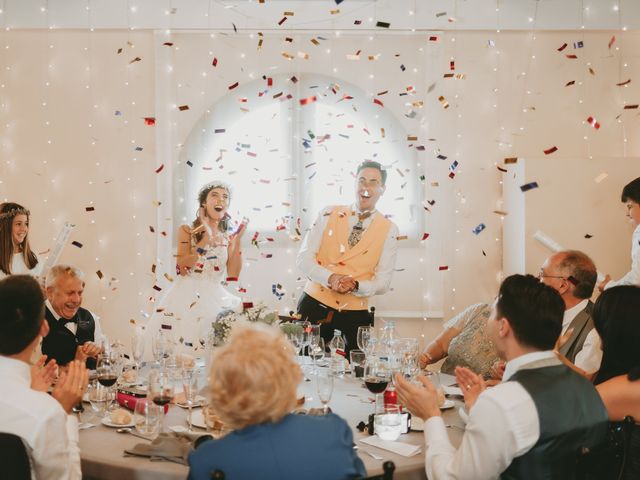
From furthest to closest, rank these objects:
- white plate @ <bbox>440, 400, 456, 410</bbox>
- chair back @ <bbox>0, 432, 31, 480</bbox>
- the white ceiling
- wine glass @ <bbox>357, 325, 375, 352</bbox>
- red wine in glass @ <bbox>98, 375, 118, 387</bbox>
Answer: the white ceiling, wine glass @ <bbox>357, 325, 375, 352</bbox>, white plate @ <bbox>440, 400, 456, 410</bbox>, red wine in glass @ <bbox>98, 375, 118, 387</bbox>, chair back @ <bbox>0, 432, 31, 480</bbox>

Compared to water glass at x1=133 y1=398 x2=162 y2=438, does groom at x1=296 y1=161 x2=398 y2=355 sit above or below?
above

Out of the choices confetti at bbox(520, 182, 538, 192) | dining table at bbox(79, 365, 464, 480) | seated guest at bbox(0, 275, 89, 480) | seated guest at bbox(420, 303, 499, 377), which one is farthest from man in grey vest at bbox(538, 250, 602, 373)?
seated guest at bbox(0, 275, 89, 480)

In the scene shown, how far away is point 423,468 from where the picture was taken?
2152mm

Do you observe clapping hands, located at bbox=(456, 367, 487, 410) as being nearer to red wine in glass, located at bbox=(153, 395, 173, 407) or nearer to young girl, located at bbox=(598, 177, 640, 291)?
red wine in glass, located at bbox=(153, 395, 173, 407)

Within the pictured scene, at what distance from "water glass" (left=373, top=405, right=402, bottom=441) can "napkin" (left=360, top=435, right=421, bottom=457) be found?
0.08 ft

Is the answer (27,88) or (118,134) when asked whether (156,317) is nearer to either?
(118,134)

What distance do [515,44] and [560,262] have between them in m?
3.10

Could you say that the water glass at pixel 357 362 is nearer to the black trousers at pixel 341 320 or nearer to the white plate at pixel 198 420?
the white plate at pixel 198 420

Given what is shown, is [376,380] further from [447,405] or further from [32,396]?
[32,396]

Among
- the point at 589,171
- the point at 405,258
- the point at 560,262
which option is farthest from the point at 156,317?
the point at 589,171

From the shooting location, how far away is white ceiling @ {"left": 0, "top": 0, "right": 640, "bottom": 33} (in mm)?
5668

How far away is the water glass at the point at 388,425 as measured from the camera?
93.7 inches

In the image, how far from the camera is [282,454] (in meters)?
1.60

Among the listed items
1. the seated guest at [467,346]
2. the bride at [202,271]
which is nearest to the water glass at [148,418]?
the seated guest at [467,346]
